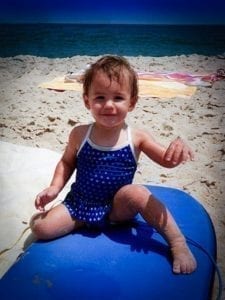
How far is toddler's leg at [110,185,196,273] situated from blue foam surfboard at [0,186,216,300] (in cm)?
3

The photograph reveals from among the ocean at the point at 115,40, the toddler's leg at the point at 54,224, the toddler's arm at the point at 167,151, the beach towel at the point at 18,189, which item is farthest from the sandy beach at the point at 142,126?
the ocean at the point at 115,40

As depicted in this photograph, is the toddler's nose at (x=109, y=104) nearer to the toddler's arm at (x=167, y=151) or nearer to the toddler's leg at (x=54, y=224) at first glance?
the toddler's arm at (x=167, y=151)

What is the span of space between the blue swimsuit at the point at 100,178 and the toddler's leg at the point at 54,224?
19mm

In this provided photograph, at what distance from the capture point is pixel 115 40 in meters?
11.8

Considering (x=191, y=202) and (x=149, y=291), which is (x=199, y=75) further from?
(x=149, y=291)

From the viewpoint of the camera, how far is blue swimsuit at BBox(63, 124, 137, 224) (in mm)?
1044

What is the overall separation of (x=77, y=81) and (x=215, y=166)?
63.7 inches

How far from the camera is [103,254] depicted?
0.94 metres

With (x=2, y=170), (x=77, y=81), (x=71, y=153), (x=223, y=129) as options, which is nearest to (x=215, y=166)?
(x=223, y=129)

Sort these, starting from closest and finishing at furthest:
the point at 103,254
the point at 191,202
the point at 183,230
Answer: the point at 103,254, the point at 183,230, the point at 191,202

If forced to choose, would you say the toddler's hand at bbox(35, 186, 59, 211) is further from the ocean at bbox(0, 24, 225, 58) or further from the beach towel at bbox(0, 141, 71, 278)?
the ocean at bbox(0, 24, 225, 58)

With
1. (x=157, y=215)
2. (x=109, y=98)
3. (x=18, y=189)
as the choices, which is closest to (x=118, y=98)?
(x=109, y=98)

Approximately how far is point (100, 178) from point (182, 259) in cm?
30

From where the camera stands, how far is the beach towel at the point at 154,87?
8.78 ft
